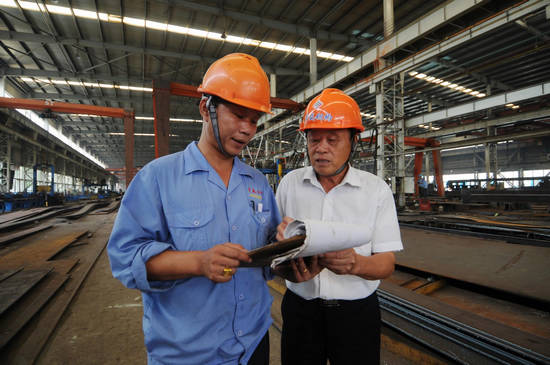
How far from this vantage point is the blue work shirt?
938 millimetres

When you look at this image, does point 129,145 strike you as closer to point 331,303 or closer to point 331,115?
point 331,115

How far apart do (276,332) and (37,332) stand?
2257mm

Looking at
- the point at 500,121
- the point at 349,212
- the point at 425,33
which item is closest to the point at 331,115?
the point at 349,212

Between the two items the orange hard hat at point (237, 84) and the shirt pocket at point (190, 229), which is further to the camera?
the orange hard hat at point (237, 84)

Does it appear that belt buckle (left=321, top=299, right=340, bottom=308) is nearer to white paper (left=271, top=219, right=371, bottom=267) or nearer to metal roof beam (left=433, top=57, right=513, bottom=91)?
white paper (left=271, top=219, right=371, bottom=267)

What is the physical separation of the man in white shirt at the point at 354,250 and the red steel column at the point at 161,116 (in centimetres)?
660

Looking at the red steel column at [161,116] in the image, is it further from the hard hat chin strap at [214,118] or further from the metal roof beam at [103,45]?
the metal roof beam at [103,45]

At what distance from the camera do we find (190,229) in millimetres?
1028

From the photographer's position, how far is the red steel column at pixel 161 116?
7.32m

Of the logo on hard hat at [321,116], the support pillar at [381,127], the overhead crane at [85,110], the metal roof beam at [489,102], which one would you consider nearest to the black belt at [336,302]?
the logo on hard hat at [321,116]

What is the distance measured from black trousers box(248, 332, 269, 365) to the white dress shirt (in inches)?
13.5

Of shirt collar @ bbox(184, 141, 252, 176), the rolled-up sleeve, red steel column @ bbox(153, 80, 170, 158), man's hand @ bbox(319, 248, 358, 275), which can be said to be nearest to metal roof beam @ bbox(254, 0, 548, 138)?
red steel column @ bbox(153, 80, 170, 158)

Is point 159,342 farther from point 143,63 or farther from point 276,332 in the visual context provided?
point 143,63

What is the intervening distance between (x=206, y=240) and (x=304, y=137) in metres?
4.72
